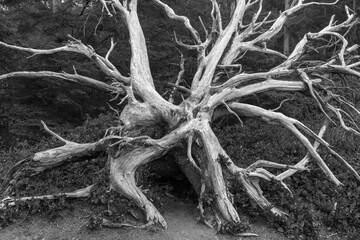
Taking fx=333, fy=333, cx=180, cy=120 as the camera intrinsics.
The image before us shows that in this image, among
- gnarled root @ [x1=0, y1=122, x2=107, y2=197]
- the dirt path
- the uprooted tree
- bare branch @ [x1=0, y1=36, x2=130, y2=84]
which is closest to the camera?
the dirt path

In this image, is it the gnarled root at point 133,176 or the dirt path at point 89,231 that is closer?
the dirt path at point 89,231

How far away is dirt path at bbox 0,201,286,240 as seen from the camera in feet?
15.7

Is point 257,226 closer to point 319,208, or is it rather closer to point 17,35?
point 319,208

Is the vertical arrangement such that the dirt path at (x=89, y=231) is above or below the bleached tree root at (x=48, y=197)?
below

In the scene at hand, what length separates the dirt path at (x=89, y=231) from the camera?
4781mm

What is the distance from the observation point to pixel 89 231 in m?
4.84

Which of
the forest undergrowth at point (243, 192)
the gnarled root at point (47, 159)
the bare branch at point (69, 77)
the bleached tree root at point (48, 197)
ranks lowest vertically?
the forest undergrowth at point (243, 192)

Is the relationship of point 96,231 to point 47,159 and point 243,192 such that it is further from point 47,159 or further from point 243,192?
point 243,192

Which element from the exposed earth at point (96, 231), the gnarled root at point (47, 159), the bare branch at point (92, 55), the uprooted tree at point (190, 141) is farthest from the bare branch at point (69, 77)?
the exposed earth at point (96, 231)

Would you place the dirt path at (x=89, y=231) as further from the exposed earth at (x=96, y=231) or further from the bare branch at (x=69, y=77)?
the bare branch at (x=69, y=77)

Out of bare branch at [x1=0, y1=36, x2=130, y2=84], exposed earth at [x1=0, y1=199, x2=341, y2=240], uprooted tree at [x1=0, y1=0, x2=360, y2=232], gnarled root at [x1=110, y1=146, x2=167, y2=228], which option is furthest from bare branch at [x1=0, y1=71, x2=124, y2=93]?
exposed earth at [x1=0, y1=199, x2=341, y2=240]

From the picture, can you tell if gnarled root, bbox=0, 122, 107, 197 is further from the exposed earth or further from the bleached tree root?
the exposed earth

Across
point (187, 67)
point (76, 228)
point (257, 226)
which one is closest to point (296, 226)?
point (257, 226)

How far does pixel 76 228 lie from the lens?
16.3 feet
